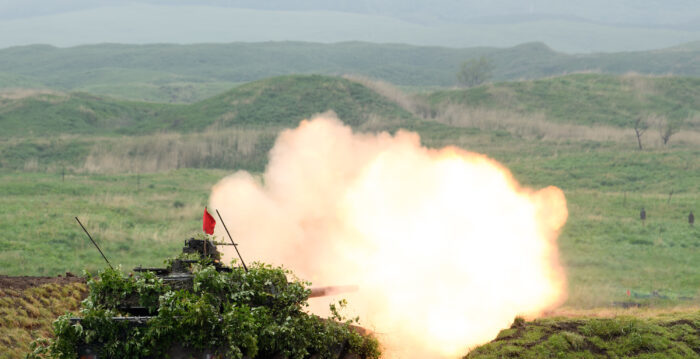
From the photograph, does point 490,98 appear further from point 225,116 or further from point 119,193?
point 119,193

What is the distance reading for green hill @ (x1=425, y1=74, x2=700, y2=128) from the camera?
3034 inches

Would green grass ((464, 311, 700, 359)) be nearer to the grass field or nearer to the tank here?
the grass field

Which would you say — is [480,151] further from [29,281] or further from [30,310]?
[30,310]

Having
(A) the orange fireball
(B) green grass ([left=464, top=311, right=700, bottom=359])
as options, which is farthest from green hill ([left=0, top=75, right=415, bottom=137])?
(B) green grass ([left=464, top=311, right=700, bottom=359])

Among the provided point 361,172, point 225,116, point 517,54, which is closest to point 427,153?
point 361,172

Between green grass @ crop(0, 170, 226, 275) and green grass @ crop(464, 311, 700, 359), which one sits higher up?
green grass @ crop(464, 311, 700, 359)

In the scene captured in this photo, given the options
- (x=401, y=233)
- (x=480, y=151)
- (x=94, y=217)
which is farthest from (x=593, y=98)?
(x=401, y=233)

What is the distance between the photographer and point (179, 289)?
14.5m

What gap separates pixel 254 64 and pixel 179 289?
162 metres

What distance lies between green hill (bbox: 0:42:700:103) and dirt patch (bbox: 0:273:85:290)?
96634 mm

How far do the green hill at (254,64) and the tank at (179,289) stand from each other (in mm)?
103807

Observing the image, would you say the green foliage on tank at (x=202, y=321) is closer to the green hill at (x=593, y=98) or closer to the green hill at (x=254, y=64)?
the green hill at (x=593, y=98)

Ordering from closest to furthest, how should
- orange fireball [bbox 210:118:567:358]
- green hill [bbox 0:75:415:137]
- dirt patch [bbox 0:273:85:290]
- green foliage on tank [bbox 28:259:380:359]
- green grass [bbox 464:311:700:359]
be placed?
green foliage on tank [bbox 28:259:380:359] < green grass [bbox 464:311:700:359] < orange fireball [bbox 210:118:567:358] < dirt patch [bbox 0:273:85:290] < green hill [bbox 0:75:415:137]

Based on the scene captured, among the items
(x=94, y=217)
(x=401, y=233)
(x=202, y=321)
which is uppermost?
(x=202, y=321)
